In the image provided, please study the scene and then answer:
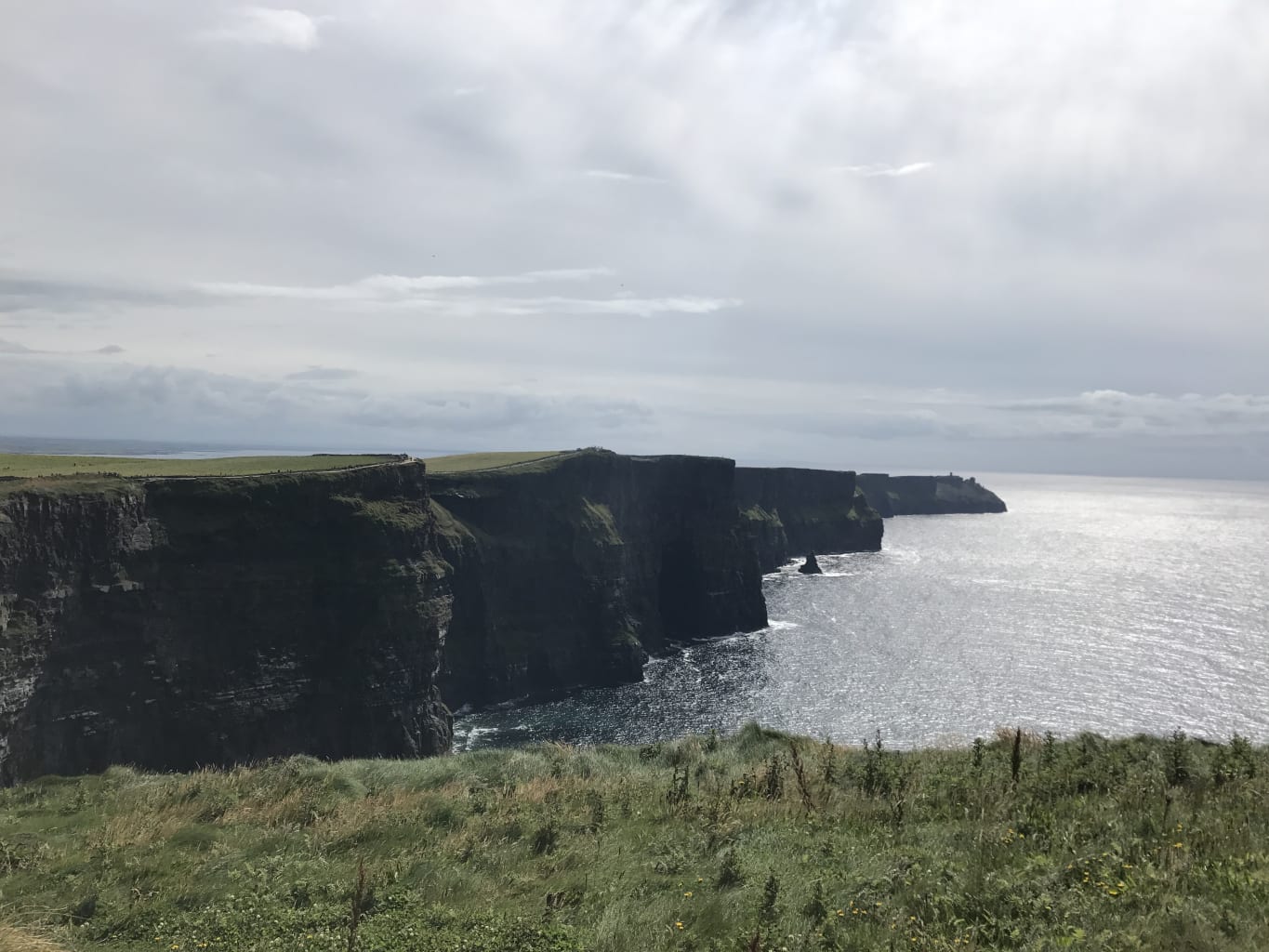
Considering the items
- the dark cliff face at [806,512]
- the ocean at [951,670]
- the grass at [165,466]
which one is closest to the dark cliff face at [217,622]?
the grass at [165,466]

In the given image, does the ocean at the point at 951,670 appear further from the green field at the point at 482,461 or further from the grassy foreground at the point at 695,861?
the grassy foreground at the point at 695,861

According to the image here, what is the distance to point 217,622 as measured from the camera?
50375 mm

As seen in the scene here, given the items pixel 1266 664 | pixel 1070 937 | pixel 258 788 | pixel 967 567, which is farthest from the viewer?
pixel 967 567

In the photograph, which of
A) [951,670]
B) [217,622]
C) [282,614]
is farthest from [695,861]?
[951,670]

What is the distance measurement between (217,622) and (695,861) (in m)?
50.0

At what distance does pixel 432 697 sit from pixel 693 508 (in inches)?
2379

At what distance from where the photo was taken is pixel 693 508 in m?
112

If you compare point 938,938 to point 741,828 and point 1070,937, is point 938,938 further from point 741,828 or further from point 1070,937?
point 741,828

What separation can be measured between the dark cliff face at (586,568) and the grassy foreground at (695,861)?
61812 mm

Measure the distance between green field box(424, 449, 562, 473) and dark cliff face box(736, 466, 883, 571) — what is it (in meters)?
60.2

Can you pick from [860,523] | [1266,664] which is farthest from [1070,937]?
[860,523]

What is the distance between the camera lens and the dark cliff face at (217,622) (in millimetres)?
42125

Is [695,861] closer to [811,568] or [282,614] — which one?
[282,614]

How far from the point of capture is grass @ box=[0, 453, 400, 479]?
52250 mm
